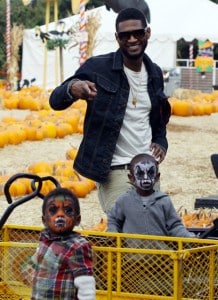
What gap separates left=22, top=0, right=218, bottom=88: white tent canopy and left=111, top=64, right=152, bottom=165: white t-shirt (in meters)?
26.1

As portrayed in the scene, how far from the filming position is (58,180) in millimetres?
10391

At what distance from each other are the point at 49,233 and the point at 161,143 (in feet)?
6.20

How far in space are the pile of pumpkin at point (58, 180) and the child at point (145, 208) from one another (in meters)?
5.01

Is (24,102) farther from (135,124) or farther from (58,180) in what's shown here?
(135,124)

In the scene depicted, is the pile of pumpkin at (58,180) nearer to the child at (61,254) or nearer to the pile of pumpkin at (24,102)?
the child at (61,254)

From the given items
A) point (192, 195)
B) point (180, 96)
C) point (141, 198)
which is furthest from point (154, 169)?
point (180, 96)

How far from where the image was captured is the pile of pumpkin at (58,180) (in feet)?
34.5

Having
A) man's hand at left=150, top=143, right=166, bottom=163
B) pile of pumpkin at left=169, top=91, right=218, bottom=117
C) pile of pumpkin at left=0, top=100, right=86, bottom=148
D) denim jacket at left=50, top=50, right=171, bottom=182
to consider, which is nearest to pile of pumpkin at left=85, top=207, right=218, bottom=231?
man's hand at left=150, top=143, right=166, bottom=163

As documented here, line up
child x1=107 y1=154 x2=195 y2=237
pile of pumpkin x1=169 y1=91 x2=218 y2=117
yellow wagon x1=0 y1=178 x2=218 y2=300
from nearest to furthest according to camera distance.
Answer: yellow wagon x1=0 y1=178 x2=218 y2=300, child x1=107 y1=154 x2=195 y2=237, pile of pumpkin x1=169 y1=91 x2=218 y2=117

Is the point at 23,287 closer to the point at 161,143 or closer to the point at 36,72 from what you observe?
the point at 161,143

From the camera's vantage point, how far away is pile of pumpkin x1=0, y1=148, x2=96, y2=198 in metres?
10.5

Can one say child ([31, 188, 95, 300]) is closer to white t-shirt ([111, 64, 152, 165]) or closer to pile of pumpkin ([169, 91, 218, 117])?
white t-shirt ([111, 64, 152, 165])

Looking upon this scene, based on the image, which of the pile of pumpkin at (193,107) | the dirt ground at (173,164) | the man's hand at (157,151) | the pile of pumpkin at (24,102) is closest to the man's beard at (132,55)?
the man's hand at (157,151)

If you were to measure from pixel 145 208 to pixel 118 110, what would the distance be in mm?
728
